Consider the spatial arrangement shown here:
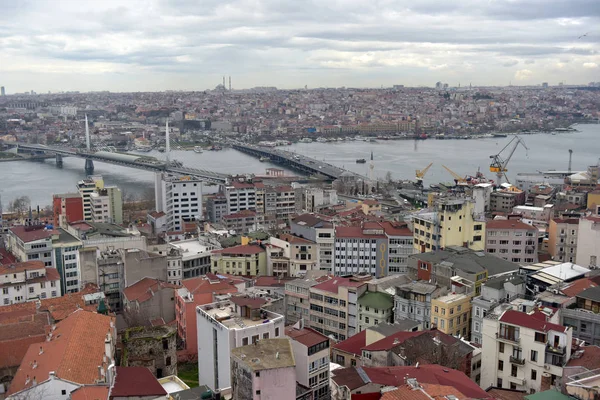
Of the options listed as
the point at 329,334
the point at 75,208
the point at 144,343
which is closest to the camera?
the point at 144,343

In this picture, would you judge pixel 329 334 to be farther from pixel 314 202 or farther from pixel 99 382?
pixel 314 202

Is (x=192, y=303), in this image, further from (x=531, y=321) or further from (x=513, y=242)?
(x=513, y=242)

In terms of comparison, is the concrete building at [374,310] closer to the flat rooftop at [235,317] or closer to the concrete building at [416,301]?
the concrete building at [416,301]

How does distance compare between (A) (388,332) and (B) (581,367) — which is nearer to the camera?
(B) (581,367)

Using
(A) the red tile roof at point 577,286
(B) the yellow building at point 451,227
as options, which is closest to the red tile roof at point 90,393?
(A) the red tile roof at point 577,286

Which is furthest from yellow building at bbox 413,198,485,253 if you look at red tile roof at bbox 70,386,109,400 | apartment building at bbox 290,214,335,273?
red tile roof at bbox 70,386,109,400

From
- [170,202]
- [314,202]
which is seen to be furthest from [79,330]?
[314,202]
